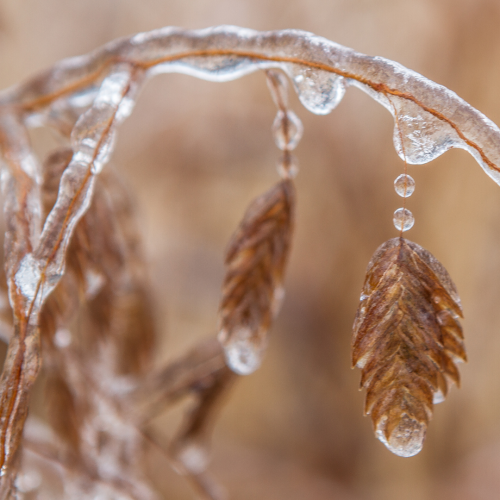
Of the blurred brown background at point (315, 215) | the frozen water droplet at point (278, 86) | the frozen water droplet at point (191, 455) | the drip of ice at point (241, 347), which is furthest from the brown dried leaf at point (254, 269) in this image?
the blurred brown background at point (315, 215)

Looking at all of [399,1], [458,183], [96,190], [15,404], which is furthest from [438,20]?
[15,404]

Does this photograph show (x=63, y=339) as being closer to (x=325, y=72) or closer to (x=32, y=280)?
(x=32, y=280)

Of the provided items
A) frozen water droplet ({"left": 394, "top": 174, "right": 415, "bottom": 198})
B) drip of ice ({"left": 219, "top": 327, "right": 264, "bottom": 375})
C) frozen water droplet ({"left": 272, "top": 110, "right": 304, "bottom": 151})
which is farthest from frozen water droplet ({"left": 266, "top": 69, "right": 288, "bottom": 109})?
drip of ice ({"left": 219, "top": 327, "right": 264, "bottom": 375})

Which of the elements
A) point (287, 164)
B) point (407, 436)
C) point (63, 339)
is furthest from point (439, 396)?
point (63, 339)

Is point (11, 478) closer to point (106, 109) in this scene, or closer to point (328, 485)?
point (106, 109)

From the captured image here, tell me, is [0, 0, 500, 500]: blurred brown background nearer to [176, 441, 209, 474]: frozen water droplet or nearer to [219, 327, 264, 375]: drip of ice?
[176, 441, 209, 474]: frozen water droplet
